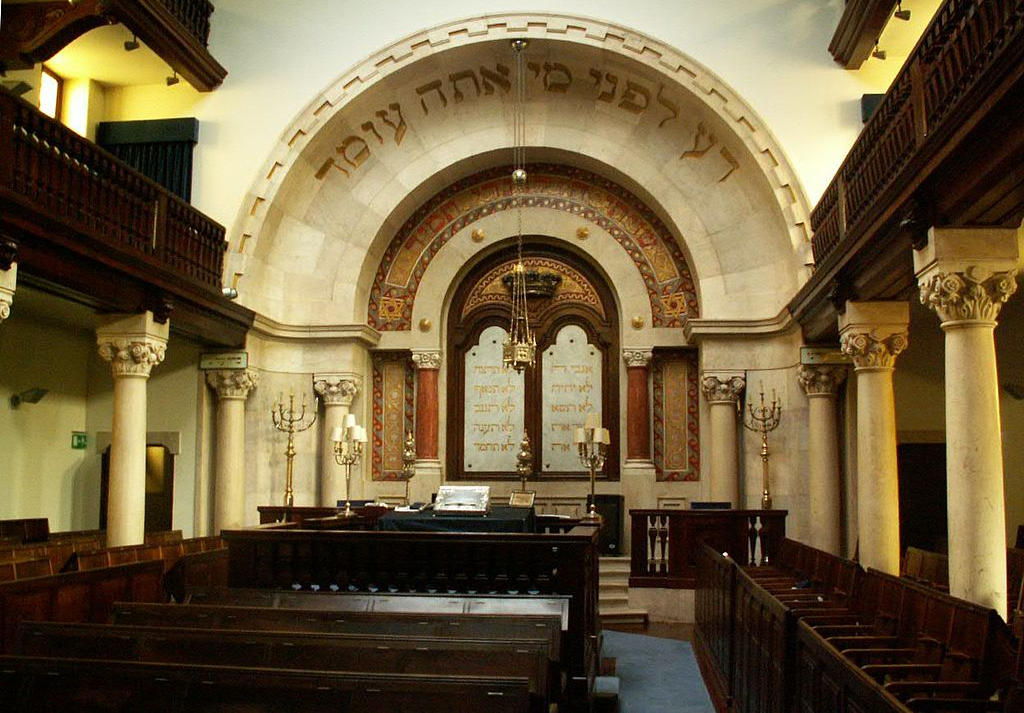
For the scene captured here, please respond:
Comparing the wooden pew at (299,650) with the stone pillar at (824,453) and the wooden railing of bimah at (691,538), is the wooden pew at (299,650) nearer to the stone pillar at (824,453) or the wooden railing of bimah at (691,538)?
the wooden railing of bimah at (691,538)

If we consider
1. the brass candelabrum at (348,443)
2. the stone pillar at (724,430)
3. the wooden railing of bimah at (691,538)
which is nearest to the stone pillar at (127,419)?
the brass candelabrum at (348,443)

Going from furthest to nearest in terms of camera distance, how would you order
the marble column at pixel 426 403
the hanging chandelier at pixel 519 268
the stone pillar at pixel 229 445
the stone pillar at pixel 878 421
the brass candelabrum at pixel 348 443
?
the marble column at pixel 426 403 < the stone pillar at pixel 229 445 < the hanging chandelier at pixel 519 268 < the brass candelabrum at pixel 348 443 < the stone pillar at pixel 878 421

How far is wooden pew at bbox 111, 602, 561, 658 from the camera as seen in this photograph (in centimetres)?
543

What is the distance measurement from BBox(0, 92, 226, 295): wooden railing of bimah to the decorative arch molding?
3.97 ft

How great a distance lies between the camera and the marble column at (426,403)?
15.3 metres

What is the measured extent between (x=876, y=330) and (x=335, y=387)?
7973 mm

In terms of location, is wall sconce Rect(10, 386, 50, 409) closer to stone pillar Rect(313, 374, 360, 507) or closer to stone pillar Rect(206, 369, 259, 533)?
stone pillar Rect(206, 369, 259, 533)

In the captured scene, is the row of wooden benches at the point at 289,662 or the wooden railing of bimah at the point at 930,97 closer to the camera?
the row of wooden benches at the point at 289,662

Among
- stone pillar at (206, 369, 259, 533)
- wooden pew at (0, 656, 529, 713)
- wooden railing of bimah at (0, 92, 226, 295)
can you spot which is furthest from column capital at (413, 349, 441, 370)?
wooden pew at (0, 656, 529, 713)

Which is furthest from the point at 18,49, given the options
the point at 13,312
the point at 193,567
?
the point at 193,567

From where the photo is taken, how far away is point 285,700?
3873 millimetres

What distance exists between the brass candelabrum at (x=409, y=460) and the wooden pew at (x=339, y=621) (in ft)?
26.5

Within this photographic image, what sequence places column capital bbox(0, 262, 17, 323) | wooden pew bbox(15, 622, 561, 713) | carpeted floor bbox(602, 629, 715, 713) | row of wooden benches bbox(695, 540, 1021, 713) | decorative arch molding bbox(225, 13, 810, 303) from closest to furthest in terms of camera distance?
row of wooden benches bbox(695, 540, 1021, 713), wooden pew bbox(15, 622, 561, 713), carpeted floor bbox(602, 629, 715, 713), column capital bbox(0, 262, 17, 323), decorative arch molding bbox(225, 13, 810, 303)

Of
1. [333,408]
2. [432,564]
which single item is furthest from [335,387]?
[432,564]
